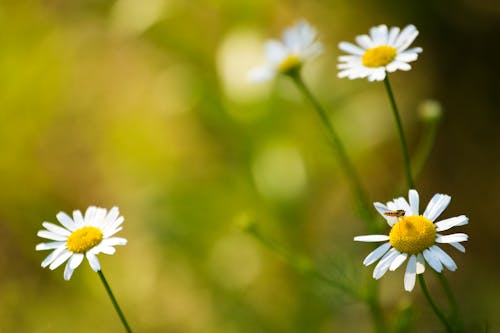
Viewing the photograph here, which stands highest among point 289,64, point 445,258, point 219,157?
point 219,157

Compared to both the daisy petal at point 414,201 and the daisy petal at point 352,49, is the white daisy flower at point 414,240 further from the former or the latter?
the daisy petal at point 352,49

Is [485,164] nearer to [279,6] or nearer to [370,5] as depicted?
[370,5]

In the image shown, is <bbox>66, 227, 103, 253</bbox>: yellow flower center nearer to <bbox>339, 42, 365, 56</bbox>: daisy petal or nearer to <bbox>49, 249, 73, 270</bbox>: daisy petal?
<bbox>49, 249, 73, 270</bbox>: daisy petal

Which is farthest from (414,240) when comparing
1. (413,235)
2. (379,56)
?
(379,56)

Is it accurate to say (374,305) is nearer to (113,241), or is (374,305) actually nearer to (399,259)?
(399,259)

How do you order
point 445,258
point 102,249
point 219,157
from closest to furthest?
1. point 445,258
2. point 102,249
3. point 219,157

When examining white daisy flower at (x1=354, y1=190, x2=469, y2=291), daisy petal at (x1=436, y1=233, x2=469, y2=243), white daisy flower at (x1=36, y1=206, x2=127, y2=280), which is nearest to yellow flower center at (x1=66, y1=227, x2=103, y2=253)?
white daisy flower at (x1=36, y1=206, x2=127, y2=280)

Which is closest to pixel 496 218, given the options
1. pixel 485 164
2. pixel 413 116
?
pixel 485 164
